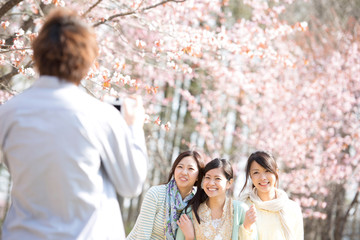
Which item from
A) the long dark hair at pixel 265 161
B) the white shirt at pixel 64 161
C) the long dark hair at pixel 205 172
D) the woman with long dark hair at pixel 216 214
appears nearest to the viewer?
the white shirt at pixel 64 161

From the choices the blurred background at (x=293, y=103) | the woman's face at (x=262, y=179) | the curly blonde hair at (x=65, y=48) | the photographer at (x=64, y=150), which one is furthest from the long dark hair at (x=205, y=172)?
the blurred background at (x=293, y=103)

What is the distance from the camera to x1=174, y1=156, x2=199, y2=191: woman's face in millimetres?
3549

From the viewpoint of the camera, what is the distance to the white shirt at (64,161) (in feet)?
4.97

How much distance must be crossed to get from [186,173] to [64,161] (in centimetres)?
210

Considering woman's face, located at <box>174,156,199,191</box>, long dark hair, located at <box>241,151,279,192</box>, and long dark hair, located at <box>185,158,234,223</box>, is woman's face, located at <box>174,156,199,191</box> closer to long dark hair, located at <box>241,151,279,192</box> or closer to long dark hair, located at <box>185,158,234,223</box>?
long dark hair, located at <box>185,158,234,223</box>

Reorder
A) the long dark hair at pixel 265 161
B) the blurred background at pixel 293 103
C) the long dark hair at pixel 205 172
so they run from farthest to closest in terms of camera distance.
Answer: the blurred background at pixel 293 103, the long dark hair at pixel 265 161, the long dark hair at pixel 205 172

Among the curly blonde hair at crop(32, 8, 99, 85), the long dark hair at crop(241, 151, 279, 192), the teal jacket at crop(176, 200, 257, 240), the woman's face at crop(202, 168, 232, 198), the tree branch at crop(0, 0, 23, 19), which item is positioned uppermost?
the tree branch at crop(0, 0, 23, 19)

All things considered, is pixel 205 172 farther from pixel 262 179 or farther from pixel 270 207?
pixel 270 207

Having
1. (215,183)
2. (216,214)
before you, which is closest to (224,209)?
(216,214)

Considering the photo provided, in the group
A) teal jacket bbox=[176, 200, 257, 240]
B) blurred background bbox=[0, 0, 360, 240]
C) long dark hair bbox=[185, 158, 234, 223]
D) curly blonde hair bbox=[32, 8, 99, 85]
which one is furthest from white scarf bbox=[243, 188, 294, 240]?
blurred background bbox=[0, 0, 360, 240]

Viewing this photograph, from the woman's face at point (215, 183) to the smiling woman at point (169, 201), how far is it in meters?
0.17

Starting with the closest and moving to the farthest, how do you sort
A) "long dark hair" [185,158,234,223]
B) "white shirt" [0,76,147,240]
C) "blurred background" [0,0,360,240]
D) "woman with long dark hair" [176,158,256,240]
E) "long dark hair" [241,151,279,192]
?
"white shirt" [0,76,147,240], "woman with long dark hair" [176,158,256,240], "long dark hair" [185,158,234,223], "long dark hair" [241,151,279,192], "blurred background" [0,0,360,240]

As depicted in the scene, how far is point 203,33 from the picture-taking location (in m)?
5.84

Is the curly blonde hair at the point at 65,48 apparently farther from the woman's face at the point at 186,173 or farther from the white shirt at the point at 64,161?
the woman's face at the point at 186,173
